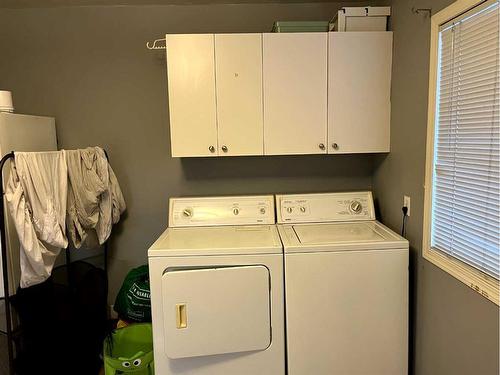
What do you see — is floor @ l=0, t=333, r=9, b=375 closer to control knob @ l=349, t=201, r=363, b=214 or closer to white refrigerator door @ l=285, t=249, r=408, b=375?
white refrigerator door @ l=285, t=249, r=408, b=375

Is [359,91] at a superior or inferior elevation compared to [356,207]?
superior

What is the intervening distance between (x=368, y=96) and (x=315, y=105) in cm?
32

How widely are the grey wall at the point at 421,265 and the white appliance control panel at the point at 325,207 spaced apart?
146 millimetres

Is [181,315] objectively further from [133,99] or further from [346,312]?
[133,99]

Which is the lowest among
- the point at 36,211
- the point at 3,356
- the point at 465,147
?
the point at 3,356

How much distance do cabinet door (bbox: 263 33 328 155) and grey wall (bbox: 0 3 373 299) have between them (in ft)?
1.27

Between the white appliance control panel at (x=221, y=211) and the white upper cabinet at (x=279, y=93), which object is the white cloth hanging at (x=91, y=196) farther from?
the white upper cabinet at (x=279, y=93)

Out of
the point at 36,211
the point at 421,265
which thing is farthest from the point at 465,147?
the point at 36,211

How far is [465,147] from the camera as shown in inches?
55.4

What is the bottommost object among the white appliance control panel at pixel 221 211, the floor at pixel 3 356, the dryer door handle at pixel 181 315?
the floor at pixel 3 356

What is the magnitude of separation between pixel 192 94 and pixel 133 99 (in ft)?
2.04

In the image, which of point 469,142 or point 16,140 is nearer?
point 469,142

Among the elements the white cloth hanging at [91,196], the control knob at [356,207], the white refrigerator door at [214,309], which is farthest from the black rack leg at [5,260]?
the control knob at [356,207]

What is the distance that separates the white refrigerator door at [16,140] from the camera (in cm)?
178
